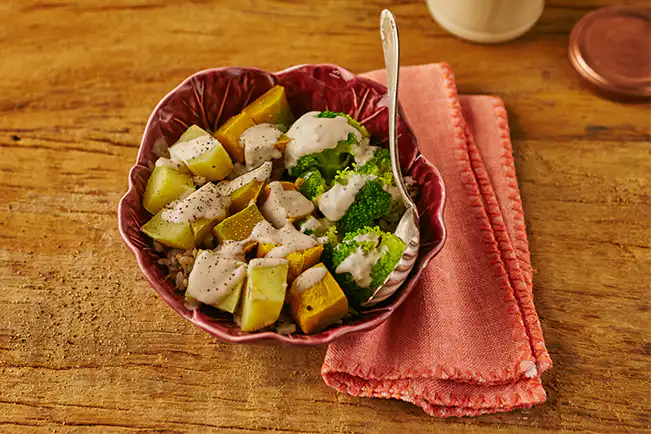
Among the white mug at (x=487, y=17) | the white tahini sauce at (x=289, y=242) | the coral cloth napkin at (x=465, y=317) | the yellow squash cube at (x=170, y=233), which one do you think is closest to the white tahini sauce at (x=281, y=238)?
the white tahini sauce at (x=289, y=242)

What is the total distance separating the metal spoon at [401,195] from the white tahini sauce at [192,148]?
0.33 m

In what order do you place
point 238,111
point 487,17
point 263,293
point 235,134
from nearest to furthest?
point 263,293
point 235,134
point 238,111
point 487,17

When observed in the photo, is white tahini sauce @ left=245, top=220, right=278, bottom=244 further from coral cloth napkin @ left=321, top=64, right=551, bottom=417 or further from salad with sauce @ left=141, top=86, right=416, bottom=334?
coral cloth napkin @ left=321, top=64, right=551, bottom=417

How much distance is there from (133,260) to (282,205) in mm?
377

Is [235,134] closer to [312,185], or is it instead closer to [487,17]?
[312,185]

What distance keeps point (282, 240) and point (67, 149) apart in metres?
0.65

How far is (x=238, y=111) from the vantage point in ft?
4.92

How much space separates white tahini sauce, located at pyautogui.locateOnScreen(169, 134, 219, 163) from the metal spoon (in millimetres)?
333

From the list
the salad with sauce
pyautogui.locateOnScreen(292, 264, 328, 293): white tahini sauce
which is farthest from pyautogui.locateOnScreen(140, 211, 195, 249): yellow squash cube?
pyautogui.locateOnScreen(292, 264, 328, 293): white tahini sauce

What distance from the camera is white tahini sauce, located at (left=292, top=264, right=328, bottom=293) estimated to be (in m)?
1.21

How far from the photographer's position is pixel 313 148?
4.42ft

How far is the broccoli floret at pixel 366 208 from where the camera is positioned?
4.21 feet

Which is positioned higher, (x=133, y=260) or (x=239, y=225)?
(x=239, y=225)

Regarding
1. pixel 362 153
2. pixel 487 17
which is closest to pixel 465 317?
pixel 362 153
